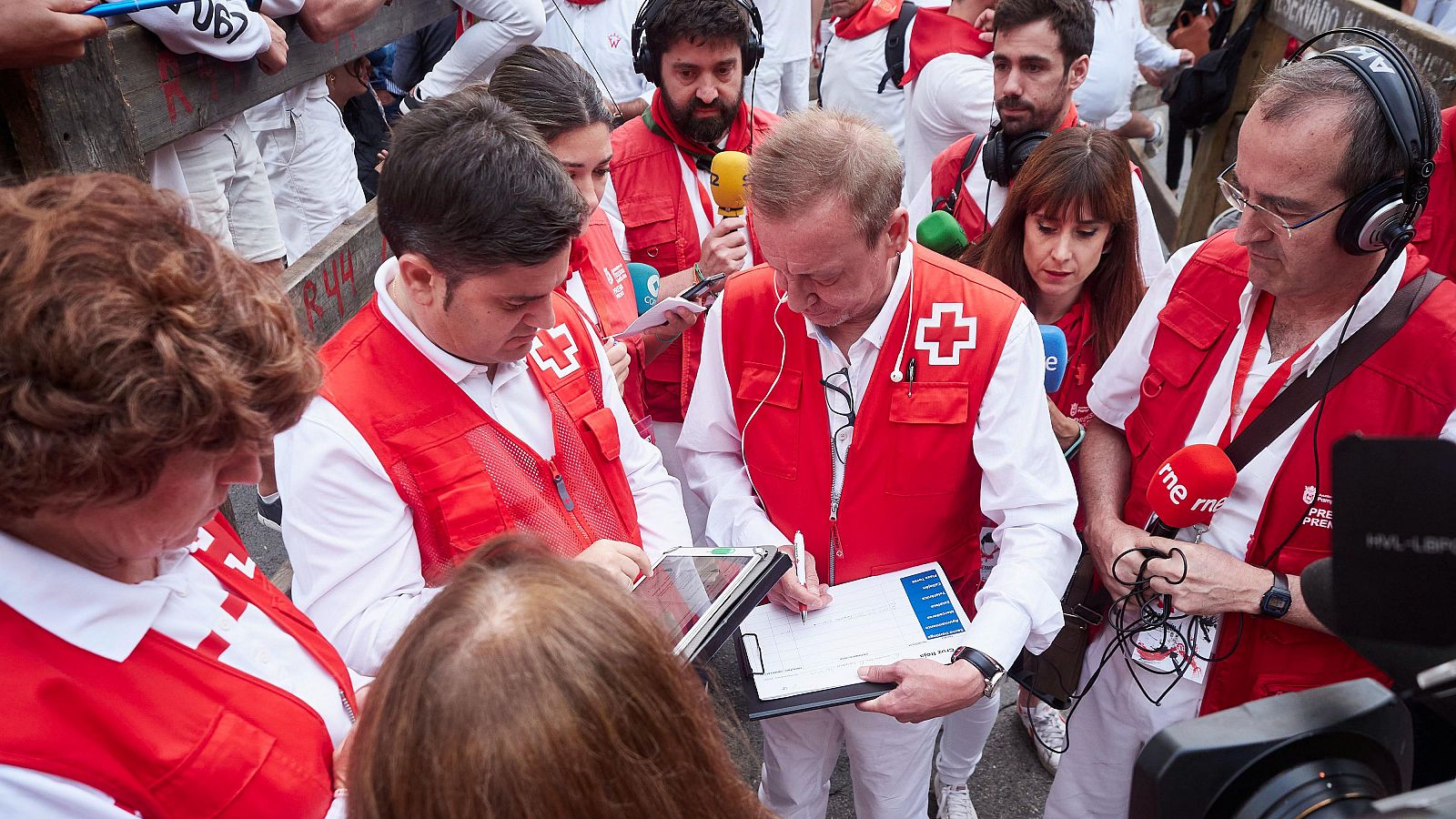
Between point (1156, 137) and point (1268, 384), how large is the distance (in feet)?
18.9

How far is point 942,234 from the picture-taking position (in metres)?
3.42

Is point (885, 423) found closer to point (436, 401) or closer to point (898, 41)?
point (436, 401)

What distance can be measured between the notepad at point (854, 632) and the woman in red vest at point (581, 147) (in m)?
0.87

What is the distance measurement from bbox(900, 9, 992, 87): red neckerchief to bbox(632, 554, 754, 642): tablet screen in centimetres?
359

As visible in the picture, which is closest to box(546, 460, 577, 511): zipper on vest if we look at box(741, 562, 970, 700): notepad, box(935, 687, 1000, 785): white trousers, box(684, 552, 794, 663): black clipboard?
box(684, 552, 794, 663): black clipboard

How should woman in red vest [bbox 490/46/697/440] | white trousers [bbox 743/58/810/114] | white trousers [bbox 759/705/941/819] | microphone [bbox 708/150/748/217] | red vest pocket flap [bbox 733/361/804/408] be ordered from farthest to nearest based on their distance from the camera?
white trousers [bbox 743/58/810/114] → microphone [bbox 708/150/748/217] → woman in red vest [bbox 490/46/697/440] → white trousers [bbox 759/705/941/819] → red vest pocket flap [bbox 733/361/804/408]

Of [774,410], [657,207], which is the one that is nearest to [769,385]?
[774,410]

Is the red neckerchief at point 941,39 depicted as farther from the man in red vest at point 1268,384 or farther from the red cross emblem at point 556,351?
the red cross emblem at point 556,351

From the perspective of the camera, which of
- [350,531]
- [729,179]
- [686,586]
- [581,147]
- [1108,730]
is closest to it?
[350,531]

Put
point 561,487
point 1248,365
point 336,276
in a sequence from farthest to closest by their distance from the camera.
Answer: point 336,276
point 1248,365
point 561,487

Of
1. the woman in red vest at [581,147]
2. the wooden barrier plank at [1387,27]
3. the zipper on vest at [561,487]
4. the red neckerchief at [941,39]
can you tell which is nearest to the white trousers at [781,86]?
the red neckerchief at [941,39]

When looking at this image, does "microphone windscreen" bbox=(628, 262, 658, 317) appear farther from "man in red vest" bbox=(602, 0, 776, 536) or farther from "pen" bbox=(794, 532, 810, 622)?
"pen" bbox=(794, 532, 810, 622)

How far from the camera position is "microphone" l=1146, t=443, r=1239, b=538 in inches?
86.7

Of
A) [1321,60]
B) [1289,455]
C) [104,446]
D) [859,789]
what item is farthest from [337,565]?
[1321,60]
